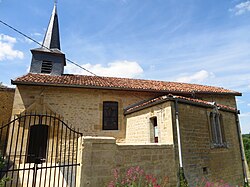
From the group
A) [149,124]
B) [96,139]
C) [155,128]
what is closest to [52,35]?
[149,124]

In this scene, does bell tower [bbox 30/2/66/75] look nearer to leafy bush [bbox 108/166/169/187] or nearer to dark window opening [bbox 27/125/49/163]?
dark window opening [bbox 27/125/49/163]

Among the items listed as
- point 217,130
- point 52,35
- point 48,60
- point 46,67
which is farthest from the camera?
point 52,35

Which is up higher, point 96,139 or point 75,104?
point 75,104

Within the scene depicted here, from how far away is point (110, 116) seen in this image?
375 inches

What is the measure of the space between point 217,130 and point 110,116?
Answer: 545 cm

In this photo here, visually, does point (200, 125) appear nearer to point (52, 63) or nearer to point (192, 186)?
point (192, 186)

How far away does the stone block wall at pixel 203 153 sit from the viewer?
250 inches

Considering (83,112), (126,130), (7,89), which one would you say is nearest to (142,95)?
(126,130)

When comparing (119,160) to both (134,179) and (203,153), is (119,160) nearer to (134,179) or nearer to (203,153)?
(134,179)

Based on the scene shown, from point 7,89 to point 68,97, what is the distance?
375 centimetres

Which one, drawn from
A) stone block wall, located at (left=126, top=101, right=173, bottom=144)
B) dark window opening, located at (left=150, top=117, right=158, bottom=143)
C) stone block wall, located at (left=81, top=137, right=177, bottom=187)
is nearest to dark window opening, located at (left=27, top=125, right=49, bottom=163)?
stone block wall, located at (left=126, top=101, right=173, bottom=144)

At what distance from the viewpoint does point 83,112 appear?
899 cm

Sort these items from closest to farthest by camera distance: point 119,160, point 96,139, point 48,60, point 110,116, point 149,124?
point 96,139 < point 119,160 < point 149,124 < point 110,116 < point 48,60

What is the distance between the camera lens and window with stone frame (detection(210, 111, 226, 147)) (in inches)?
302
